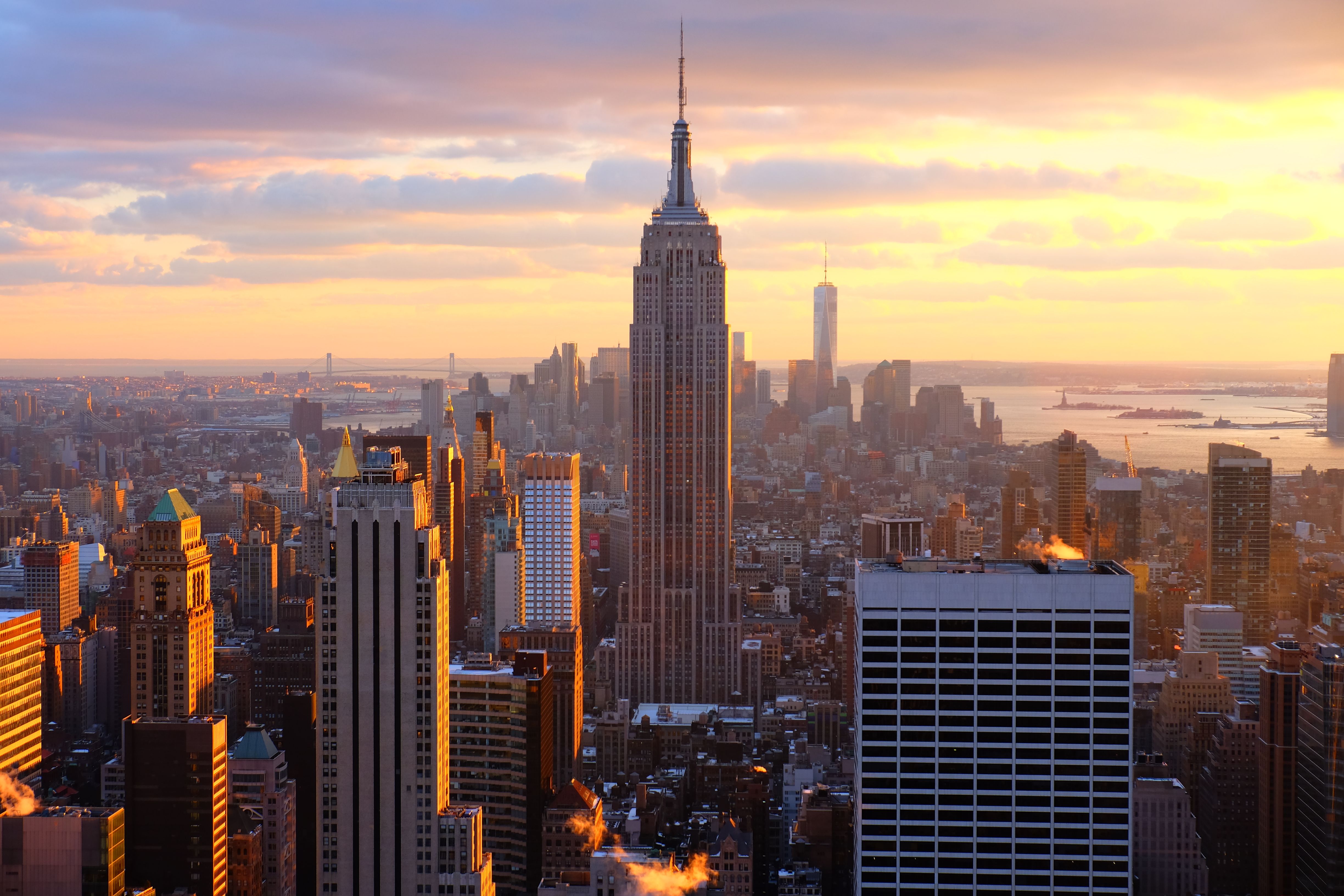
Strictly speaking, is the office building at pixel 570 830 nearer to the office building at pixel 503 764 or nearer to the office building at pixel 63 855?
the office building at pixel 503 764

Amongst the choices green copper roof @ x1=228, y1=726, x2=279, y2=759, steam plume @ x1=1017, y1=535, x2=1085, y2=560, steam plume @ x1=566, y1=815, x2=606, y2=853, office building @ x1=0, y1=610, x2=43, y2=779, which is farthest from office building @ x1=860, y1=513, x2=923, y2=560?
office building @ x1=0, y1=610, x2=43, y2=779

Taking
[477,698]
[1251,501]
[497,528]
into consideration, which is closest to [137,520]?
[477,698]

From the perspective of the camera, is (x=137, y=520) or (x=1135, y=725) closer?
(x=1135, y=725)

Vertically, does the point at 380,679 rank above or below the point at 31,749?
above

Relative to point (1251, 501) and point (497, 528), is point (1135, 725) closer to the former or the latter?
point (1251, 501)

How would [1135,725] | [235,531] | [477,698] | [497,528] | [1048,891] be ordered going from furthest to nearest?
[497,528], [235,531], [477,698], [1135,725], [1048,891]

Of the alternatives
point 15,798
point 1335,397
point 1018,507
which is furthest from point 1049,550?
point 15,798

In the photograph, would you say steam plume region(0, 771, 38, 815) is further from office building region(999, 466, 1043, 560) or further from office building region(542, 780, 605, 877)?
office building region(999, 466, 1043, 560)
